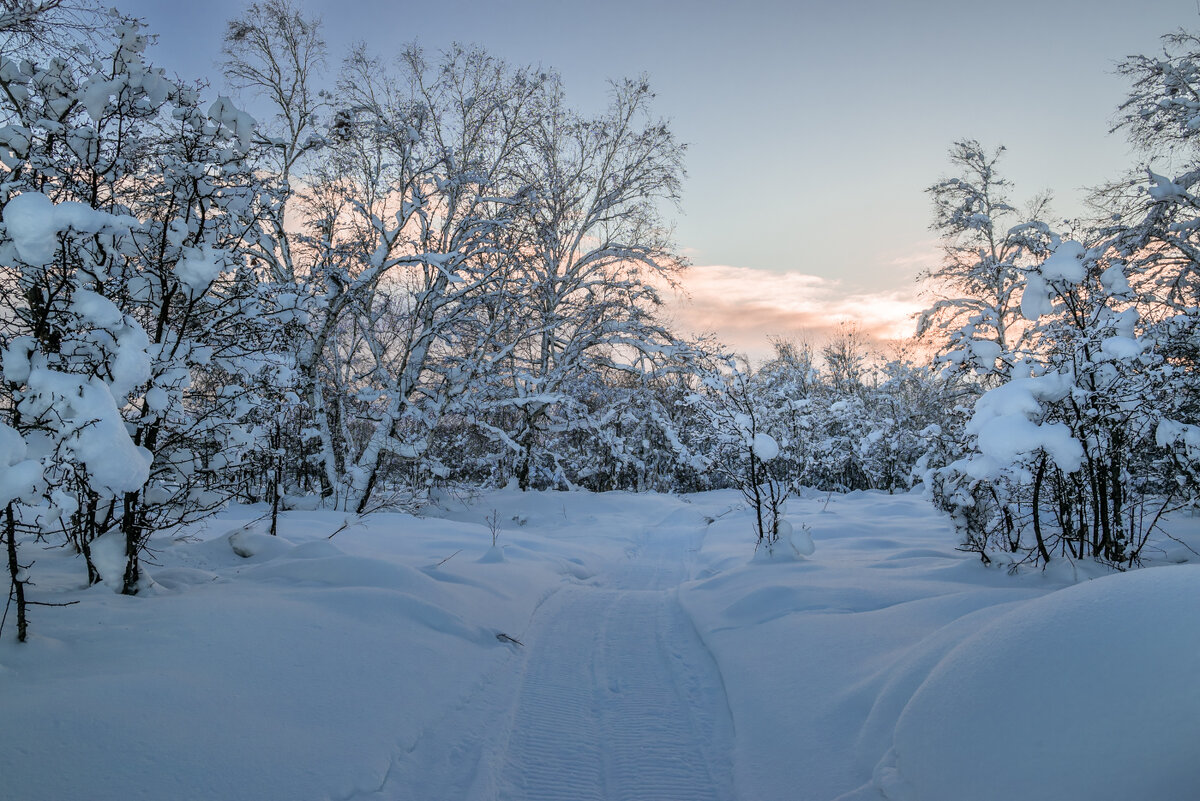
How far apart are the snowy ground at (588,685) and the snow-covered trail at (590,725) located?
2cm

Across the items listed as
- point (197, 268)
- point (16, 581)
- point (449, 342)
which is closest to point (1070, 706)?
point (16, 581)

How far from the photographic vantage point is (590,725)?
3.52 meters

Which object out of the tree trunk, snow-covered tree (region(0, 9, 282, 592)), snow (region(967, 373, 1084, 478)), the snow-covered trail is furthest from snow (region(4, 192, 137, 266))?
snow (region(967, 373, 1084, 478))

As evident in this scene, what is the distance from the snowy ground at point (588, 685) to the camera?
204 centimetres

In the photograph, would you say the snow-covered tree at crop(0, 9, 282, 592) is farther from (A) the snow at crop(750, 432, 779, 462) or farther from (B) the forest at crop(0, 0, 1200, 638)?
(A) the snow at crop(750, 432, 779, 462)

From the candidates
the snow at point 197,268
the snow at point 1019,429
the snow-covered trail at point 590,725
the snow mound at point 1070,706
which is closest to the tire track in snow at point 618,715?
the snow-covered trail at point 590,725

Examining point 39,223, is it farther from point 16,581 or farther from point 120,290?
point 16,581

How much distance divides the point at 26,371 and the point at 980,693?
4.48m

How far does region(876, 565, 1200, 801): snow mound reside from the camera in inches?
67.8

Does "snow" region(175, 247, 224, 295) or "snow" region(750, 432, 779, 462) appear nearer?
"snow" region(175, 247, 224, 295)

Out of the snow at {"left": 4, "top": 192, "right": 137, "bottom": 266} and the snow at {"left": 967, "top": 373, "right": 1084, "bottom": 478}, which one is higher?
the snow at {"left": 4, "top": 192, "right": 137, "bottom": 266}

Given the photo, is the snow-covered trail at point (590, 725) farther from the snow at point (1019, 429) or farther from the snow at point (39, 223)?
the snow at point (39, 223)

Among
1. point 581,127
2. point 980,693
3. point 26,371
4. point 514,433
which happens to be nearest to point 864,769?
point 980,693

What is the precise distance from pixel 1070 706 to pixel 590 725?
244cm
